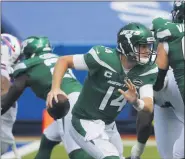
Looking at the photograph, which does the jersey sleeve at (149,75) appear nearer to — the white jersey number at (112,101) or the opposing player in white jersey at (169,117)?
the white jersey number at (112,101)

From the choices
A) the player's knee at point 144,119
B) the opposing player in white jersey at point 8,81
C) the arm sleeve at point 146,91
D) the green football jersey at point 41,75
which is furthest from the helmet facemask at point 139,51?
the opposing player in white jersey at point 8,81

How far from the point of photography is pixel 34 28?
827 cm

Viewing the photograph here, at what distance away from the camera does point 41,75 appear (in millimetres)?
5000

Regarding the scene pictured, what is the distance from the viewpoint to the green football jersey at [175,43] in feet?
14.5

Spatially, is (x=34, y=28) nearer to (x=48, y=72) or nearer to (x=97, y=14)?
(x=97, y=14)

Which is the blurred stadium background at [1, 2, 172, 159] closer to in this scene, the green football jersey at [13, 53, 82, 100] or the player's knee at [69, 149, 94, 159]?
the green football jersey at [13, 53, 82, 100]

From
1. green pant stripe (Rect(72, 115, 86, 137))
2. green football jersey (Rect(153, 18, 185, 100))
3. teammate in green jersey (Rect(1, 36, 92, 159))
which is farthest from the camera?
teammate in green jersey (Rect(1, 36, 92, 159))

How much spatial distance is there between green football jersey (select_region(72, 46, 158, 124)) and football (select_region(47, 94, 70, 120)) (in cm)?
8

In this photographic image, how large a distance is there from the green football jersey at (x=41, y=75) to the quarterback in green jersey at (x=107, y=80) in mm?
729

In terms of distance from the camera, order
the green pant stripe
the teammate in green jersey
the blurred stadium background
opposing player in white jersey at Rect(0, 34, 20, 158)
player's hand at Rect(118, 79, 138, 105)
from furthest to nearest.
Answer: the blurred stadium background < opposing player in white jersey at Rect(0, 34, 20, 158) < the teammate in green jersey < the green pant stripe < player's hand at Rect(118, 79, 138, 105)

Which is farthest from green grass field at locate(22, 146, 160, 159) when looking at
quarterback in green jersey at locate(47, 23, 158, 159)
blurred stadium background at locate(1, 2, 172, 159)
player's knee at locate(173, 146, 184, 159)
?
quarterback in green jersey at locate(47, 23, 158, 159)

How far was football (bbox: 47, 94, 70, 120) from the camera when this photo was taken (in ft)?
13.3

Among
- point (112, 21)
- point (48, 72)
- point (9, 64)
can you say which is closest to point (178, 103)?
point (48, 72)

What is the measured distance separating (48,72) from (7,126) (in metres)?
1.08
